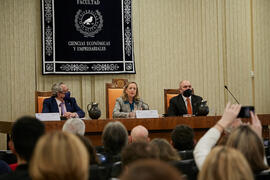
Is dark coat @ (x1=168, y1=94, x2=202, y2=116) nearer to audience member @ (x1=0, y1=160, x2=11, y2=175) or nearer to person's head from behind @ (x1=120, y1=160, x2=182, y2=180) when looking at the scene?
audience member @ (x1=0, y1=160, x2=11, y2=175)

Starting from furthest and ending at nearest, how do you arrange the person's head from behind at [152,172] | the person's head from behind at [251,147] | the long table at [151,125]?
the long table at [151,125], the person's head from behind at [251,147], the person's head from behind at [152,172]

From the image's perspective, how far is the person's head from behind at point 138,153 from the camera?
1.74 meters

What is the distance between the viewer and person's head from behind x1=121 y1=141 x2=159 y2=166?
5.72 ft

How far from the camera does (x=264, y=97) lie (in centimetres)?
749

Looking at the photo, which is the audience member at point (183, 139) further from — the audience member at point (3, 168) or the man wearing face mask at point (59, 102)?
the man wearing face mask at point (59, 102)

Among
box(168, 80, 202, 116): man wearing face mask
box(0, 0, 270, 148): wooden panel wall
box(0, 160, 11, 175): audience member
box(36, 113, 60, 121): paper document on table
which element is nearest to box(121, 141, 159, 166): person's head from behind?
box(0, 160, 11, 175): audience member

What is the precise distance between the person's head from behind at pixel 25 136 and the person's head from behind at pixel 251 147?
861 millimetres

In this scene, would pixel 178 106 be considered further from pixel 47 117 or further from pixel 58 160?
pixel 58 160

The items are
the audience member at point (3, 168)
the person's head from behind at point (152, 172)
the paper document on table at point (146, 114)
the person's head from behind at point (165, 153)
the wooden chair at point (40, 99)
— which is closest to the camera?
the person's head from behind at point (152, 172)

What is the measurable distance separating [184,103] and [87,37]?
2141 millimetres

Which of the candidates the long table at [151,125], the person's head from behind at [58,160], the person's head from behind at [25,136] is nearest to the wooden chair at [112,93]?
the long table at [151,125]

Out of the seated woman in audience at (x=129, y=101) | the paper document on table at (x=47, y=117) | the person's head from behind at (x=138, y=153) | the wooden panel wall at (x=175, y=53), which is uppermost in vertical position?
the wooden panel wall at (x=175, y=53)

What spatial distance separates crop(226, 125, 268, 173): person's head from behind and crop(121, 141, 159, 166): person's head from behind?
33 centimetres

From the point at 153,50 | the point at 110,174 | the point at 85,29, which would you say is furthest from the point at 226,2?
the point at 110,174
